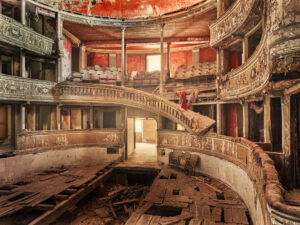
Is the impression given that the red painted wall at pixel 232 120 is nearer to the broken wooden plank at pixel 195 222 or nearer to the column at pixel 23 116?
the broken wooden plank at pixel 195 222

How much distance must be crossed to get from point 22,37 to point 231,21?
36.7ft

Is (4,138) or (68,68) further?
(68,68)

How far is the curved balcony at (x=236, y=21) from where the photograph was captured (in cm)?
742

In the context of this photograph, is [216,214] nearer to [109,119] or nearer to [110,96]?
[110,96]

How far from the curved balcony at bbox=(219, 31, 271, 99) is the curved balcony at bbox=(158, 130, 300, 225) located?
1.93m

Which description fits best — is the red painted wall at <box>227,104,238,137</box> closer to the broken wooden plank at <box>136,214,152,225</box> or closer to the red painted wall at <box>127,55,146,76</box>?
the broken wooden plank at <box>136,214,152,225</box>

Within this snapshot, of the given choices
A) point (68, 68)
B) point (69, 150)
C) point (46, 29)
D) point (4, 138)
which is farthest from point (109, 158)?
point (46, 29)

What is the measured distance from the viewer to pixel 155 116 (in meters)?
14.2

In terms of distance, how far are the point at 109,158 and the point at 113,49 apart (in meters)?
11.4

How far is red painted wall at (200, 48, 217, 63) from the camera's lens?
17872 millimetres

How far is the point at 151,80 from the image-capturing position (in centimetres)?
1639

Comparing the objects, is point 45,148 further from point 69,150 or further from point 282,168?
point 282,168

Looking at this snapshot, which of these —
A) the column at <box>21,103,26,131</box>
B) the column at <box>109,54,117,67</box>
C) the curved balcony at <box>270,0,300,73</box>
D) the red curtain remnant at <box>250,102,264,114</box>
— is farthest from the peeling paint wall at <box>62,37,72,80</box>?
the curved balcony at <box>270,0,300,73</box>

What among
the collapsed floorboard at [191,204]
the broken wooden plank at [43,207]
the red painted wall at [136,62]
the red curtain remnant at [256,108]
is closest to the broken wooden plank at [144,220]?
the collapsed floorboard at [191,204]
